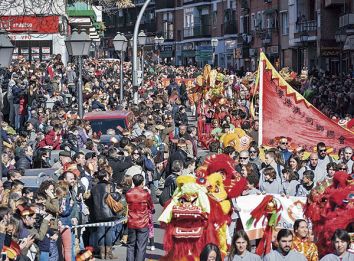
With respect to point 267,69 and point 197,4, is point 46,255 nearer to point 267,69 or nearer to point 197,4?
point 267,69

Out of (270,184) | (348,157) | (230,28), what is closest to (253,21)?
(230,28)

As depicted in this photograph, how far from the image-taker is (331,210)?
13.9 m

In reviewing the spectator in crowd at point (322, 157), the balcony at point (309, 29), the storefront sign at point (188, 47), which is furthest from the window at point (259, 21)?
the spectator in crowd at point (322, 157)

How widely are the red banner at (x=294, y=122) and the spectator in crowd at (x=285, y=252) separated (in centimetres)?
1046

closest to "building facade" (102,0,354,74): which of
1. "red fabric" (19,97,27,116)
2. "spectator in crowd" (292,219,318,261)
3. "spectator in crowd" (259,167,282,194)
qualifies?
"red fabric" (19,97,27,116)

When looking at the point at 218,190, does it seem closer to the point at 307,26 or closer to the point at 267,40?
the point at 307,26

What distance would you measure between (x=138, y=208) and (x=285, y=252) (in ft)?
15.3

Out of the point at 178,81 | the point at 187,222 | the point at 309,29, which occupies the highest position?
the point at 309,29

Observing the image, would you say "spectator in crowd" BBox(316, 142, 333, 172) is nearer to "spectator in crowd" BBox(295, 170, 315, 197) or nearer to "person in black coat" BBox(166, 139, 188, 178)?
"spectator in crowd" BBox(295, 170, 315, 197)

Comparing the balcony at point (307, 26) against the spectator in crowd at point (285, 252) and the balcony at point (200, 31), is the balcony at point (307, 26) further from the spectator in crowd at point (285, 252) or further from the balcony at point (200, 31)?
the spectator in crowd at point (285, 252)

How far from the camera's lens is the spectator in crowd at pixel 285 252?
1143 centimetres

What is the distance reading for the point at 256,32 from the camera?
3314 inches

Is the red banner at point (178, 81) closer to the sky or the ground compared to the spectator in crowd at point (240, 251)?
closer to the sky

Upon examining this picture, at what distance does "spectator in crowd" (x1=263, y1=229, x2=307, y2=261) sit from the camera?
11.4 m
